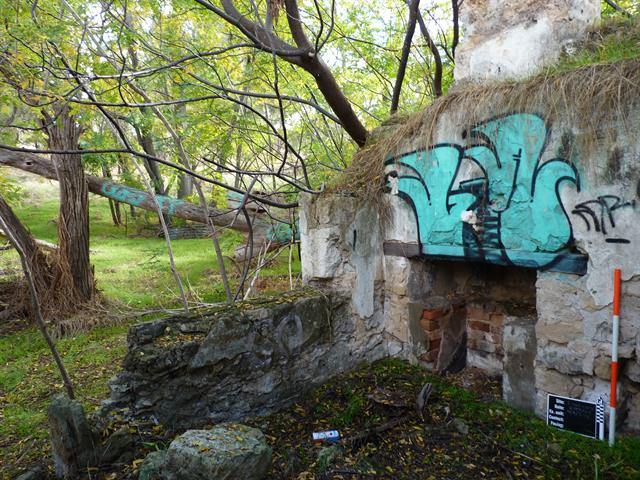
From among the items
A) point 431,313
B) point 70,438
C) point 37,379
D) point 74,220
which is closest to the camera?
point 70,438

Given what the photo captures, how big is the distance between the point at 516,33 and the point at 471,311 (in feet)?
7.64

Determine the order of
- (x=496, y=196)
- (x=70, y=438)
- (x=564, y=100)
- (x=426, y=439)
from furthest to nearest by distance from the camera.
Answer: (x=496, y=196)
(x=426, y=439)
(x=564, y=100)
(x=70, y=438)

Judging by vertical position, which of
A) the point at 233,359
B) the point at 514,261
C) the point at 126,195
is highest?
the point at 126,195

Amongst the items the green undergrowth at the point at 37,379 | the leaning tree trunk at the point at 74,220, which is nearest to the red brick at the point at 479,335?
the green undergrowth at the point at 37,379

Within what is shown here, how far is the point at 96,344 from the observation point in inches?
199

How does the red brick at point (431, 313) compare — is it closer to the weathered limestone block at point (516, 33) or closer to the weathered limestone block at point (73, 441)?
the weathered limestone block at point (516, 33)

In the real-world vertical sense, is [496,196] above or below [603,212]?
above

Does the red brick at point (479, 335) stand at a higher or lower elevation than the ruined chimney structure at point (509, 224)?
lower

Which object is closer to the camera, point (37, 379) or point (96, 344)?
point (37, 379)

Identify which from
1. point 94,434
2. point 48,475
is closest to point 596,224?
point 94,434

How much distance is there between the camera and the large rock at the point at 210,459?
208 centimetres

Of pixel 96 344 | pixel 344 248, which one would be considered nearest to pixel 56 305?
pixel 96 344

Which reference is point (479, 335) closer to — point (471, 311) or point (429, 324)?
point (471, 311)

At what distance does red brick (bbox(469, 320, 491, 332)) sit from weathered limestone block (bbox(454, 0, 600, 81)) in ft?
6.63
